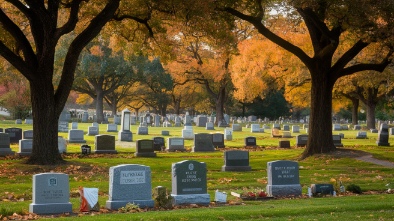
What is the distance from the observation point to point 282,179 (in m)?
18.0

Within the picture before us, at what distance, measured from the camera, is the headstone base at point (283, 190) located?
699 inches

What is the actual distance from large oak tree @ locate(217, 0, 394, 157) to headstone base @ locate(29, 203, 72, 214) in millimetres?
13972

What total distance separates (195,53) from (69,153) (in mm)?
41117

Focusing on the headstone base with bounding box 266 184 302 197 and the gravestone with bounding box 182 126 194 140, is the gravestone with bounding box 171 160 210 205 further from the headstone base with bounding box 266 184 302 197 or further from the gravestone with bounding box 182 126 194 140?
the gravestone with bounding box 182 126 194 140

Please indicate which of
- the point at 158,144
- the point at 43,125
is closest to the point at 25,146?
the point at 43,125

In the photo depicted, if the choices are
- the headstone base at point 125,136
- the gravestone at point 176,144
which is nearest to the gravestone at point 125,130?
the headstone base at point 125,136

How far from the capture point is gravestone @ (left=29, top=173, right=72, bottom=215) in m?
13.9

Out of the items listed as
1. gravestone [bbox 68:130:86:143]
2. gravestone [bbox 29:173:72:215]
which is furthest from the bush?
gravestone [bbox 68:130:86:143]

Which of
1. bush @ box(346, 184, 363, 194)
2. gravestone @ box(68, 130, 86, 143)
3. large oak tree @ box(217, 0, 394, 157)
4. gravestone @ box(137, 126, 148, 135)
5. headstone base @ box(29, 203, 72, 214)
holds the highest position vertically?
large oak tree @ box(217, 0, 394, 157)

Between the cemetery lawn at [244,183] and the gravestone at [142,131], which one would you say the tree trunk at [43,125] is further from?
the gravestone at [142,131]

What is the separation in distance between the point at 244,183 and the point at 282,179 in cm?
268

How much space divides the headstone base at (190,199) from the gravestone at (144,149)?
1472 cm

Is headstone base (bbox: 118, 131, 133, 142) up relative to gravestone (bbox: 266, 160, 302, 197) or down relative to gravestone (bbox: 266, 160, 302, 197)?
up

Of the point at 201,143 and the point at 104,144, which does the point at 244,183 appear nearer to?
the point at 104,144
